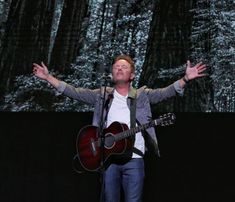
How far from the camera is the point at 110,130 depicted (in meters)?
3.64

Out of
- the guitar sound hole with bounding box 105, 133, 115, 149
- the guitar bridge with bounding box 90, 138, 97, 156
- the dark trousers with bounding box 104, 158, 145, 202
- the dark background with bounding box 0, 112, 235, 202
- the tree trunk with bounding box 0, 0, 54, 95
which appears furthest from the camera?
the tree trunk with bounding box 0, 0, 54, 95

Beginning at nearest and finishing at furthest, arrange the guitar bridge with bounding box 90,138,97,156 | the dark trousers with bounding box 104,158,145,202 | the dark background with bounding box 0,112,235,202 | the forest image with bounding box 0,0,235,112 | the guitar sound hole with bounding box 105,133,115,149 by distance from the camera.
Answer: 1. the dark trousers with bounding box 104,158,145,202
2. the guitar sound hole with bounding box 105,133,115,149
3. the guitar bridge with bounding box 90,138,97,156
4. the forest image with bounding box 0,0,235,112
5. the dark background with bounding box 0,112,235,202

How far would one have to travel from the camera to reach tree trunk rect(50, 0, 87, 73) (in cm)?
511

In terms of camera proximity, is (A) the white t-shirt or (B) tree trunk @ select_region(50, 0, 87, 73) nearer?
(A) the white t-shirt

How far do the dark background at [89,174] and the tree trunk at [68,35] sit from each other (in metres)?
0.55

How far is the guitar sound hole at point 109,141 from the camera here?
3.63 metres

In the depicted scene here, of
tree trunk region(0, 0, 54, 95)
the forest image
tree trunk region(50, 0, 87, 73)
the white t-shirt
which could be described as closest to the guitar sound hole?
the white t-shirt

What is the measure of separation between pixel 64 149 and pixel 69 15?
4.59ft

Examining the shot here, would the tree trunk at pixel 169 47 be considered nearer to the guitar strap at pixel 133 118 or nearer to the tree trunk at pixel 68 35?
the tree trunk at pixel 68 35

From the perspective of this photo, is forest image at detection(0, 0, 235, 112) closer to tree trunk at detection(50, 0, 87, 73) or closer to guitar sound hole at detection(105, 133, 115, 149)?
tree trunk at detection(50, 0, 87, 73)

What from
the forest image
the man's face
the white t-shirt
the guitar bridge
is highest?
the forest image

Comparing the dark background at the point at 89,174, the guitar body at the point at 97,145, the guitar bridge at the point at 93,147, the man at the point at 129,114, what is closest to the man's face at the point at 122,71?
the man at the point at 129,114

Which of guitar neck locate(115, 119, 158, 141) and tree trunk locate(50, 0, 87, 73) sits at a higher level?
tree trunk locate(50, 0, 87, 73)

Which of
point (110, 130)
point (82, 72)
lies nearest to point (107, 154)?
point (110, 130)
